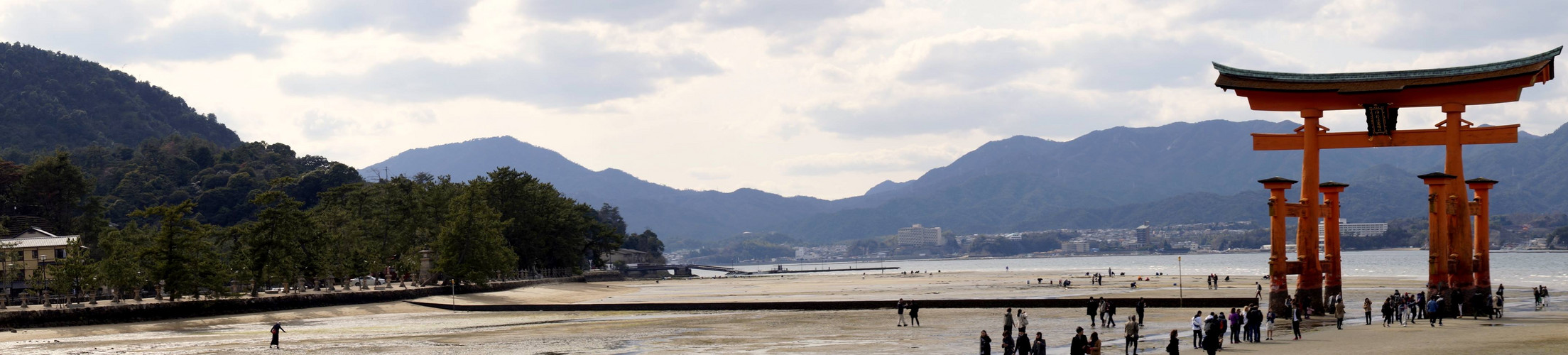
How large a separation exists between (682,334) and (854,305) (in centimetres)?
1692

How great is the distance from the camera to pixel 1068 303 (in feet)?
182

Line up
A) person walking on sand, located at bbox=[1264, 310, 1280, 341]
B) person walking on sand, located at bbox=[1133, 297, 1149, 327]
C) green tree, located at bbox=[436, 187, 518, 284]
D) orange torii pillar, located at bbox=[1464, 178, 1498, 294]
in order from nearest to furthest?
person walking on sand, located at bbox=[1264, 310, 1280, 341] < person walking on sand, located at bbox=[1133, 297, 1149, 327] < orange torii pillar, located at bbox=[1464, 178, 1498, 294] < green tree, located at bbox=[436, 187, 518, 284]

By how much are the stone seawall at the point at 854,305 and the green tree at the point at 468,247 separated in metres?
12.4

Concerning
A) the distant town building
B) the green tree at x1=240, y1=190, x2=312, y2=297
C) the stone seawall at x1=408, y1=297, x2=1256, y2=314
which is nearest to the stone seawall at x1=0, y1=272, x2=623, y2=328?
the green tree at x1=240, y1=190, x2=312, y2=297

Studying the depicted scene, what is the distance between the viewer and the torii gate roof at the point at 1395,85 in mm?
39531

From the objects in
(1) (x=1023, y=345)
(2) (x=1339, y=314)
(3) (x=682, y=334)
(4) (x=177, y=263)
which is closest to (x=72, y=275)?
(4) (x=177, y=263)

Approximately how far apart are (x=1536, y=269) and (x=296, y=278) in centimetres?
12952

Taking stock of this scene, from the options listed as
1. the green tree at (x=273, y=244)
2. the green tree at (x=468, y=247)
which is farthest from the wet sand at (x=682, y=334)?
the green tree at (x=468, y=247)

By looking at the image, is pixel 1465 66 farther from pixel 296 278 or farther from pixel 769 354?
pixel 296 278

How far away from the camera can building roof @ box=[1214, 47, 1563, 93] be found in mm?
39375

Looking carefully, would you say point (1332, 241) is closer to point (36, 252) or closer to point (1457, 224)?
point (1457, 224)

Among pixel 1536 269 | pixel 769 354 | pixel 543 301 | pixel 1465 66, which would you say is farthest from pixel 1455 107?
pixel 1536 269

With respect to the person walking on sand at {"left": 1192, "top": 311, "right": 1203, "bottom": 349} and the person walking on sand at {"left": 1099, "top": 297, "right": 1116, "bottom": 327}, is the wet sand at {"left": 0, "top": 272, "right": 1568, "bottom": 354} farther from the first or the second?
the person walking on sand at {"left": 1099, "top": 297, "right": 1116, "bottom": 327}

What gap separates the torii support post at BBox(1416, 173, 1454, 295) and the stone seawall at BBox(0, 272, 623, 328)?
5117 centimetres
